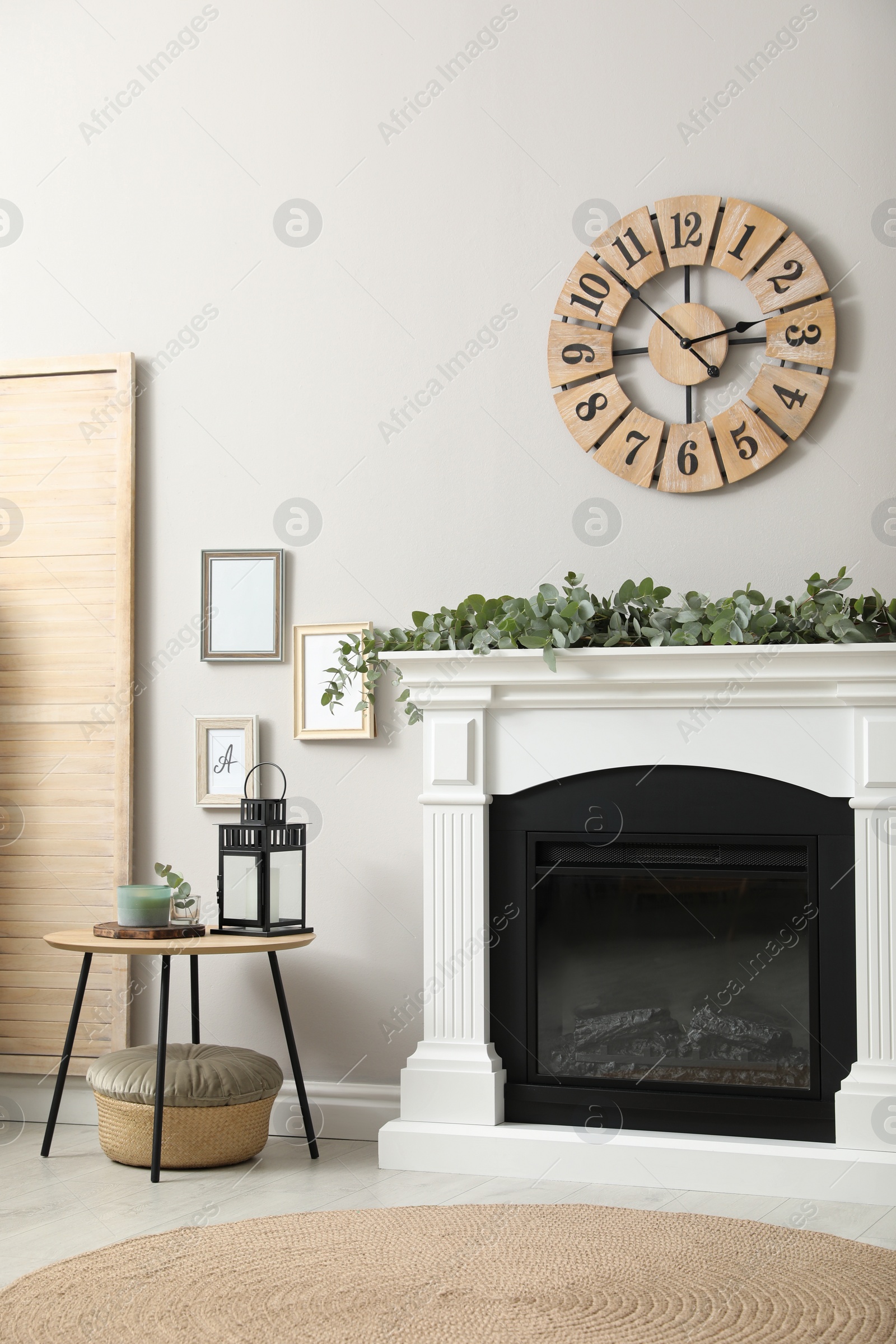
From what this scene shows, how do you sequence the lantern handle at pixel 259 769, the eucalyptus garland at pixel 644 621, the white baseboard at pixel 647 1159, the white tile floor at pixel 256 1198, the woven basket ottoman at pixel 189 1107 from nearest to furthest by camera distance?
the white tile floor at pixel 256 1198 < the white baseboard at pixel 647 1159 < the eucalyptus garland at pixel 644 621 < the woven basket ottoman at pixel 189 1107 < the lantern handle at pixel 259 769

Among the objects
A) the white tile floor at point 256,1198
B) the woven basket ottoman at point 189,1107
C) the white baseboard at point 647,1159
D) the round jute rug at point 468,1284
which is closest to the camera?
the round jute rug at point 468,1284

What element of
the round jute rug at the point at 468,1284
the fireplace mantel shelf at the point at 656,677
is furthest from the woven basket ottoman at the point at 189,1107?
the fireplace mantel shelf at the point at 656,677

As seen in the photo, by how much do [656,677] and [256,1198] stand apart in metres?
1.49

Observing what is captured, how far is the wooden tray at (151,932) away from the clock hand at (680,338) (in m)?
1.93

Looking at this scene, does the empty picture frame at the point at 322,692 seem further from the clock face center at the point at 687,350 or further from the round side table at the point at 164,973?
the clock face center at the point at 687,350

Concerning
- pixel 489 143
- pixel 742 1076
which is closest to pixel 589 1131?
pixel 742 1076

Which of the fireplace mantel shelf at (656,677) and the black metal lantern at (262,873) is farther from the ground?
the fireplace mantel shelf at (656,677)

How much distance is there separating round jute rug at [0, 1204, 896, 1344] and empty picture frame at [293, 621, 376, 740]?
4.20 ft

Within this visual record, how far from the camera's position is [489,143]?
3.44m

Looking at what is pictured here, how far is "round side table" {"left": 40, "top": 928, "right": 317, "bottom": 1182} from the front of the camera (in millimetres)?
2934

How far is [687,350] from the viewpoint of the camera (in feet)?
10.7

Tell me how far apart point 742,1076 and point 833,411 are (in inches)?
65.2

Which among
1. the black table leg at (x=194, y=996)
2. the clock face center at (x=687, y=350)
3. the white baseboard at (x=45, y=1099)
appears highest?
the clock face center at (x=687, y=350)

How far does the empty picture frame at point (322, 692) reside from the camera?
3.43 meters
